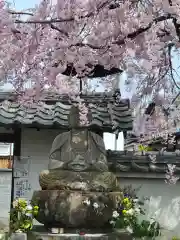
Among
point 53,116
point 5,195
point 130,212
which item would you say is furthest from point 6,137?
point 130,212

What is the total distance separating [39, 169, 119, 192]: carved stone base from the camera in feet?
25.9

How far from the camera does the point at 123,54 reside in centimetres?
582

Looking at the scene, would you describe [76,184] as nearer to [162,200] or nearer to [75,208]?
[75,208]

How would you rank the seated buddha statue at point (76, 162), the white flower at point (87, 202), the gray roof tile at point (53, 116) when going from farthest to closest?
the gray roof tile at point (53, 116), the seated buddha statue at point (76, 162), the white flower at point (87, 202)

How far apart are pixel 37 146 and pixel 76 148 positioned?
2109mm

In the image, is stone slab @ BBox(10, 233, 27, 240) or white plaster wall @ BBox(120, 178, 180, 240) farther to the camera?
white plaster wall @ BBox(120, 178, 180, 240)

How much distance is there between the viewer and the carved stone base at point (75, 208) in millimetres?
7605

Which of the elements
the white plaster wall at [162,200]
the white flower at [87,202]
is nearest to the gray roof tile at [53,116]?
the white plaster wall at [162,200]

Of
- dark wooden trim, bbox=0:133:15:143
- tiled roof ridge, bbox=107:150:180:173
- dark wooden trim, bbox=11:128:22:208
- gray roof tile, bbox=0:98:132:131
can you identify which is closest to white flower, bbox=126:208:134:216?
tiled roof ridge, bbox=107:150:180:173

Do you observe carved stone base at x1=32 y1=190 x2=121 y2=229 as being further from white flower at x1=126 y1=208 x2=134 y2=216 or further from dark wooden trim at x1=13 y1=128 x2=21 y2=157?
dark wooden trim at x1=13 y1=128 x2=21 y2=157

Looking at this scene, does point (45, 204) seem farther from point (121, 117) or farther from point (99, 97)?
point (99, 97)

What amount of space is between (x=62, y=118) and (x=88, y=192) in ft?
9.03

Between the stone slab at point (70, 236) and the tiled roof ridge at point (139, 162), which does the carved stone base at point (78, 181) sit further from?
the tiled roof ridge at point (139, 162)

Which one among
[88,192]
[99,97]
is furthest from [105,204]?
[99,97]
